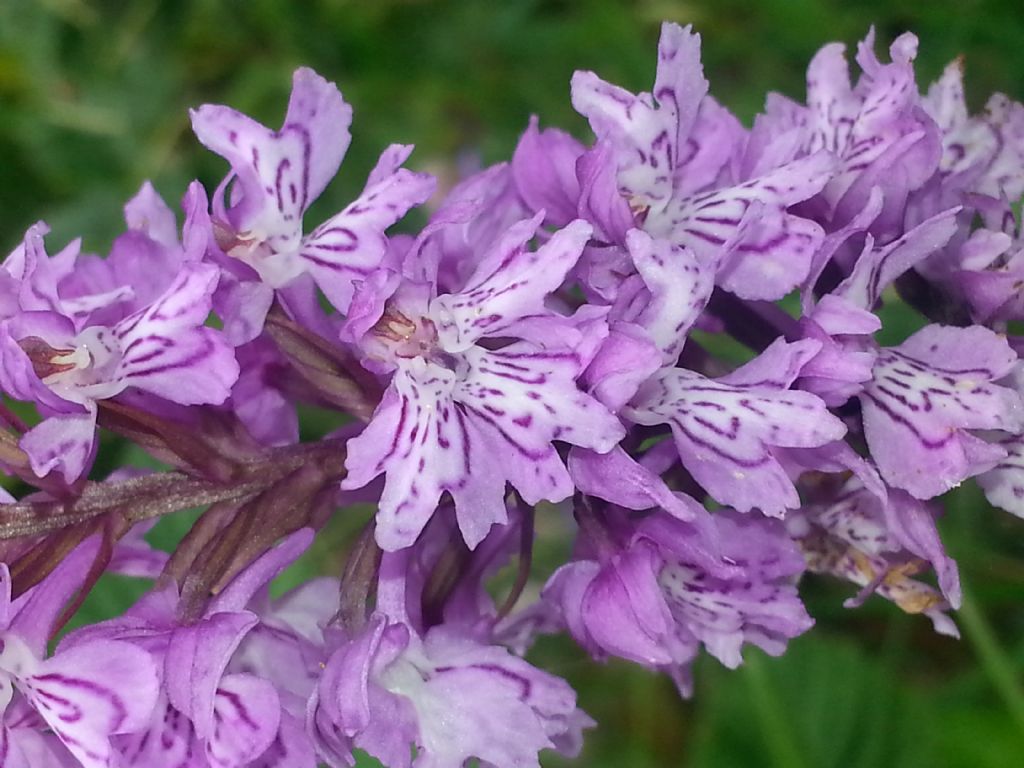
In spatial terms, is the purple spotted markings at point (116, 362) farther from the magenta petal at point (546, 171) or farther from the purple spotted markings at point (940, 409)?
the purple spotted markings at point (940, 409)

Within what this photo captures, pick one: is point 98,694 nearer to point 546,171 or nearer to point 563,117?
point 546,171

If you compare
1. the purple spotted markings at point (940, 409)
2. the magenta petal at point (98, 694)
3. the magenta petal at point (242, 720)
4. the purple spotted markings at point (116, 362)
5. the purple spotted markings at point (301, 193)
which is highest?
the purple spotted markings at point (301, 193)

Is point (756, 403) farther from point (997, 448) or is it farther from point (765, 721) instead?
point (765, 721)

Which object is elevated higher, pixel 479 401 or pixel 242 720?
pixel 479 401

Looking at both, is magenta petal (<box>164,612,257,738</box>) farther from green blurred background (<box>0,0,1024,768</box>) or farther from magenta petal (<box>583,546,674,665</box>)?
green blurred background (<box>0,0,1024,768</box>)

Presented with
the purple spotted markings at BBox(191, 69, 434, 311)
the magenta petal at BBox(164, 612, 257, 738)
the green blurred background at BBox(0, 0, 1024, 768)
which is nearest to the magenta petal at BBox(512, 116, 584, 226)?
the purple spotted markings at BBox(191, 69, 434, 311)

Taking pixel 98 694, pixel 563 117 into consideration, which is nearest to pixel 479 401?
pixel 98 694

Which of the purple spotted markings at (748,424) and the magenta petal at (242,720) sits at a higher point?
the purple spotted markings at (748,424)

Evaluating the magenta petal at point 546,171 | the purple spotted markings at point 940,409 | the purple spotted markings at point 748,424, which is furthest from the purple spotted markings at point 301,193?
the purple spotted markings at point 940,409

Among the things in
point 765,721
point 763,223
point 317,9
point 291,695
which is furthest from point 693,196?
point 317,9
